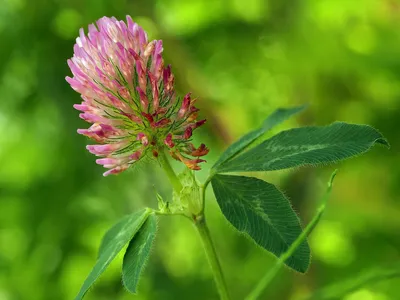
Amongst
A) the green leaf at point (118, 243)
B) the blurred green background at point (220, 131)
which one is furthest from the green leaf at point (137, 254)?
the blurred green background at point (220, 131)

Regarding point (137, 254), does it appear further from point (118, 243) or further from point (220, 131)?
point (220, 131)

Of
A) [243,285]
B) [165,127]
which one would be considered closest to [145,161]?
[165,127]

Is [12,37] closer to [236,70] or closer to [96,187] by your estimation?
[96,187]

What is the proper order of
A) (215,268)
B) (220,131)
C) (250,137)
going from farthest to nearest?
(220,131) → (250,137) → (215,268)

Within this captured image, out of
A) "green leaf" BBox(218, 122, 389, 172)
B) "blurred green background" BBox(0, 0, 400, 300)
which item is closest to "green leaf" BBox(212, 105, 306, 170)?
"green leaf" BBox(218, 122, 389, 172)

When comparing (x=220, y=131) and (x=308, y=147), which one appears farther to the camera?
(x=220, y=131)

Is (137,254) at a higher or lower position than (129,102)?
lower

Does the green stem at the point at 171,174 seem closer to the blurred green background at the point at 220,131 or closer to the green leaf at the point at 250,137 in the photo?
the green leaf at the point at 250,137

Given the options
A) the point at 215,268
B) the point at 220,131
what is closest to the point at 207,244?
the point at 215,268
